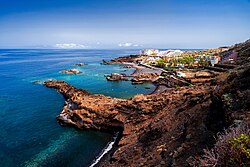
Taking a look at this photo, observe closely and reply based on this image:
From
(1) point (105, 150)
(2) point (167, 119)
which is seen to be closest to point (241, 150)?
(2) point (167, 119)

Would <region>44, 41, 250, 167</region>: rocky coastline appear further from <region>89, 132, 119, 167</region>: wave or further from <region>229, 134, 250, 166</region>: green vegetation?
<region>229, 134, 250, 166</region>: green vegetation

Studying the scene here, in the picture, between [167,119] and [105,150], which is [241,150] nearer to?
[167,119]

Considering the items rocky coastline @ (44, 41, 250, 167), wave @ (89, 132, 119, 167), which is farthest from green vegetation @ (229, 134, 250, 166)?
wave @ (89, 132, 119, 167)

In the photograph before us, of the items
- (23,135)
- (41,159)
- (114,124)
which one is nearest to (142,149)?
(114,124)

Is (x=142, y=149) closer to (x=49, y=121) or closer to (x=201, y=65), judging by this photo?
(x=49, y=121)

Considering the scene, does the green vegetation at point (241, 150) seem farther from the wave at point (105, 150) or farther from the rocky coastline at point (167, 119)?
the wave at point (105, 150)

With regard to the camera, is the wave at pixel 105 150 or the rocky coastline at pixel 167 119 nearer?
the rocky coastline at pixel 167 119

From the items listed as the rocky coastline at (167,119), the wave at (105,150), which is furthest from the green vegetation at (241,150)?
the wave at (105,150)

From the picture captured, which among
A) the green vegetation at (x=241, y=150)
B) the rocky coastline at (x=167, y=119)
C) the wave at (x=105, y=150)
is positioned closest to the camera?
the green vegetation at (x=241, y=150)
